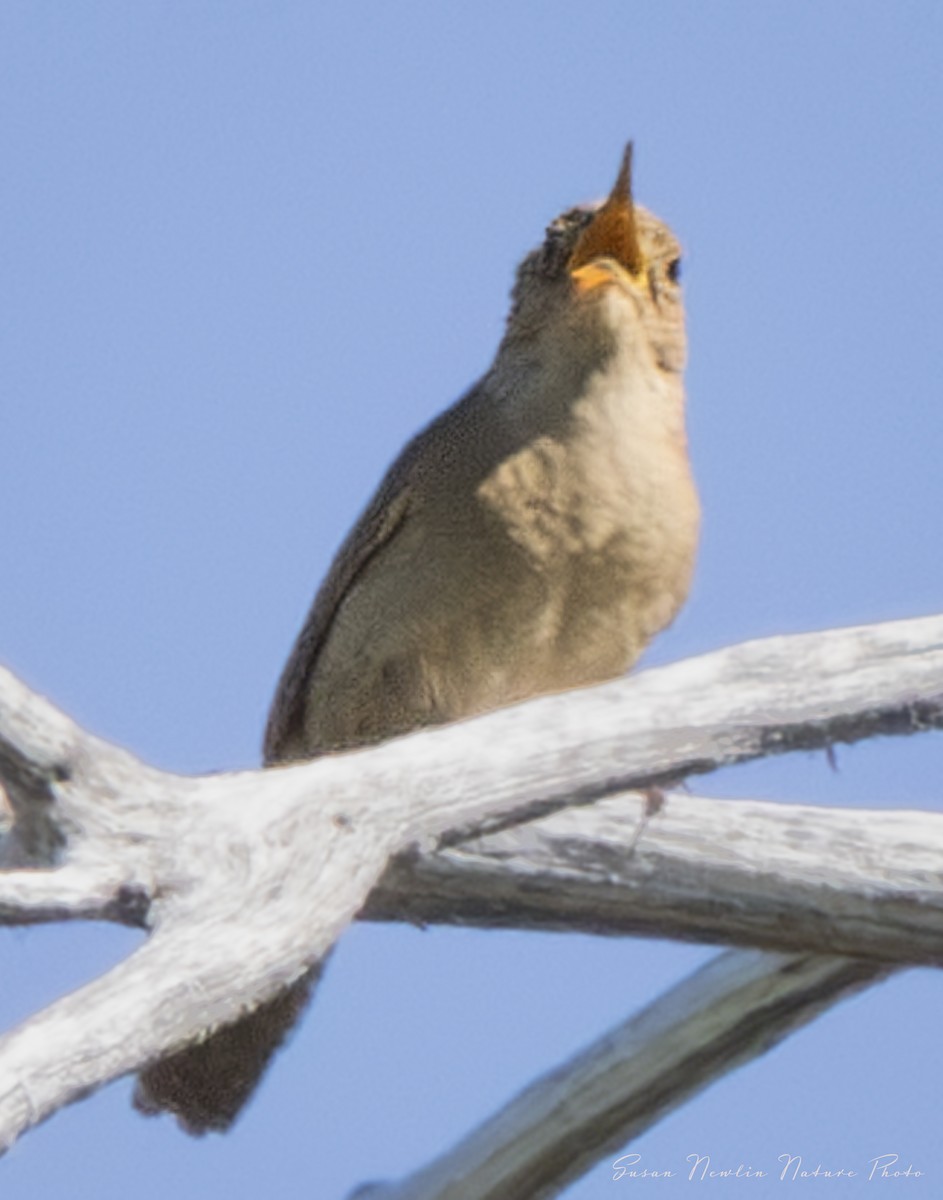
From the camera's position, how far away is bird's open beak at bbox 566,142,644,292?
7336 mm

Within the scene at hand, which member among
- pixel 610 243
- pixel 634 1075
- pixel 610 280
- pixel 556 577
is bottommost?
pixel 634 1075

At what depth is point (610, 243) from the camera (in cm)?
745

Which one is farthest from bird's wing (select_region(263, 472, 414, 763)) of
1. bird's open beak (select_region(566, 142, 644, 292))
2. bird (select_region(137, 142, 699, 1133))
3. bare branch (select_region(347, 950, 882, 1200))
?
bare branch (select_region(347, 950, 882, 1200))

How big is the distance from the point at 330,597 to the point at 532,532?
71cm

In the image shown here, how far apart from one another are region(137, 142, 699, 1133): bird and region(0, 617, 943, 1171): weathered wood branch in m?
1.08

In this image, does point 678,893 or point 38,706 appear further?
point 678,893

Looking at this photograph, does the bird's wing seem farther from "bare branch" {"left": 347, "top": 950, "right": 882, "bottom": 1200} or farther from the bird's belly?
"bare branch" {"left": 347, "top": 950, "right": 882, "bottom": 1200}

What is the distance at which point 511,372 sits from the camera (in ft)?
24.3

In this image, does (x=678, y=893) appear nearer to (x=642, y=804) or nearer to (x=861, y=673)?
(x=642, y=804)

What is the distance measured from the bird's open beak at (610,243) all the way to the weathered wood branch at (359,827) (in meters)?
1.94

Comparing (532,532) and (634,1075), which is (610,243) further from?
(634,1075)

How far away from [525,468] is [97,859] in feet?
8.06

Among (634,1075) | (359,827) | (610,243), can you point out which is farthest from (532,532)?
(359,827)

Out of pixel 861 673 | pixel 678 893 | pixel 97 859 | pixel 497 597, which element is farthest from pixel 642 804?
pixel 97 859
